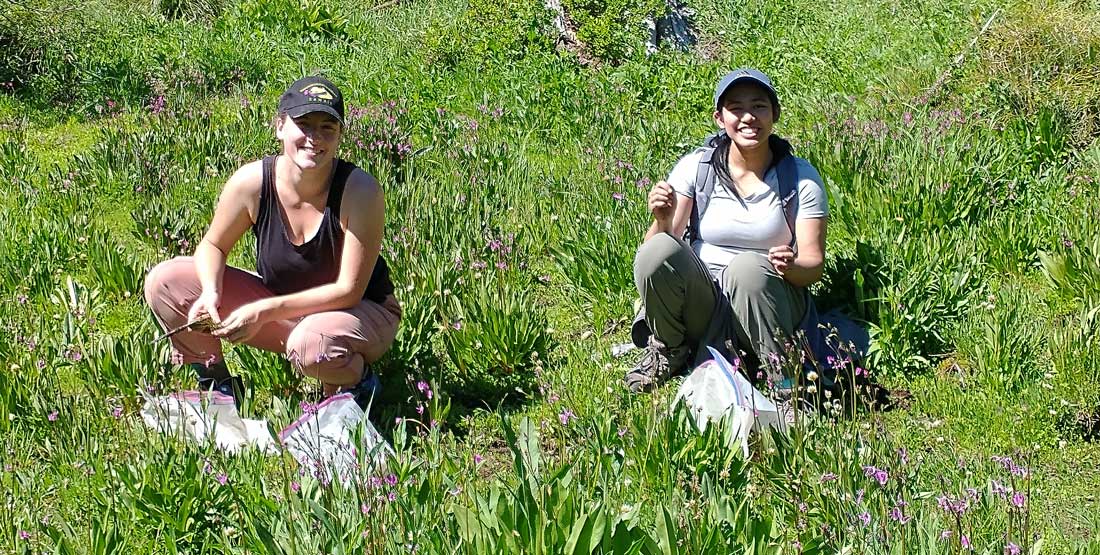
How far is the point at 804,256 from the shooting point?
13.0 feet

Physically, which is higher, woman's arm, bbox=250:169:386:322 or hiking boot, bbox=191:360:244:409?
woman's arm, bbox=250:169:386:322

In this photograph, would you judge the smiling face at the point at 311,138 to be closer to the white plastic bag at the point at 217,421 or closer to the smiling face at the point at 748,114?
the white plastic bag at the point at 217,421

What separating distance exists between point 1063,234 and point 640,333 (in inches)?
71.5

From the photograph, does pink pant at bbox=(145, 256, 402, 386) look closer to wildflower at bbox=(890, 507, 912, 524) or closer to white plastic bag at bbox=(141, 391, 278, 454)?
white plastic bag at bbox=(141, 391, 278, 454)

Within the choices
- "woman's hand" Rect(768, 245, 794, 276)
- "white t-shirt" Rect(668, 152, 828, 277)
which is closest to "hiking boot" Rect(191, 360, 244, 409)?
"white t-shirt" Rect(668, 152, 828, 277)

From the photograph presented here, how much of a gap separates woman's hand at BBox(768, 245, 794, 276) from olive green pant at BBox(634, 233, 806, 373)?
0.03 m

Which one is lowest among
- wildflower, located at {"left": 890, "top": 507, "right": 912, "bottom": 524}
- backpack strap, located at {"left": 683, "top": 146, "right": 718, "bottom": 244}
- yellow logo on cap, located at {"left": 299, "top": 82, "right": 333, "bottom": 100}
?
wildflower, located at {"left": 890, "top": 507, "right": 912, "bottom": 524}

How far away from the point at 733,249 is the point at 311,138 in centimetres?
156

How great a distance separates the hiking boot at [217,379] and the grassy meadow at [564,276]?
0.33 ft

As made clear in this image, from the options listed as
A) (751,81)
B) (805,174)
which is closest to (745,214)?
(805,174)

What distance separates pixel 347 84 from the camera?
797 centimetres

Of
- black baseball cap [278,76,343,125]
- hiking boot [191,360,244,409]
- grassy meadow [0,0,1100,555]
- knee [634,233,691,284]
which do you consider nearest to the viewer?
grassy meadow [0,0,1100,555]

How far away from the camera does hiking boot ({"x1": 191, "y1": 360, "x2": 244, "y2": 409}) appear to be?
401cm

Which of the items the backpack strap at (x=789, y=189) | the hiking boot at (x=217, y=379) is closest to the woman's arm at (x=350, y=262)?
the hiking boot at (x=217, y=379)
